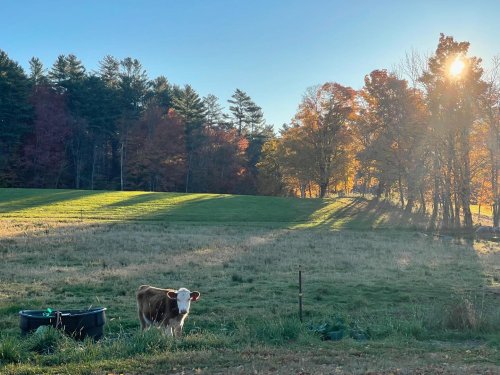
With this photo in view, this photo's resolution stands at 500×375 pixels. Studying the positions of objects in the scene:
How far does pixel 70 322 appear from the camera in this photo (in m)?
9.03

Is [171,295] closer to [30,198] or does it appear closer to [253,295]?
[253,295]

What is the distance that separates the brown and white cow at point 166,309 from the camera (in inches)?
392

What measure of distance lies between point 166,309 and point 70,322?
1851mm

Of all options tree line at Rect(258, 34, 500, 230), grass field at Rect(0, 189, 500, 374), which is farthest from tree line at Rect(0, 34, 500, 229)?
grass field at Rect(0, 189, 500, 374)

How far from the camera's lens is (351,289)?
16078mm

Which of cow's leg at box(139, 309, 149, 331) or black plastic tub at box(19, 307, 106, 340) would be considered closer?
black plastic tub at box(19, 307, 106, 340)

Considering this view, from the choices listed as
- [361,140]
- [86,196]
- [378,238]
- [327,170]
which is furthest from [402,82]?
[86,196]

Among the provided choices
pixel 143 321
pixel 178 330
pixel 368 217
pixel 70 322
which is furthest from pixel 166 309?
pixel 368 217

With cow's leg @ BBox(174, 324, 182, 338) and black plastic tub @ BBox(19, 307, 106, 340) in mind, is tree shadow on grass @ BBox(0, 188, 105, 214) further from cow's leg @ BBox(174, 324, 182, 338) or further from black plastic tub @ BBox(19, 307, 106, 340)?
cow's leg @ BBox(174, 324, 182, 338)

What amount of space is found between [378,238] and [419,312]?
911 inches

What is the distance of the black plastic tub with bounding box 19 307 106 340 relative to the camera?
353 inches

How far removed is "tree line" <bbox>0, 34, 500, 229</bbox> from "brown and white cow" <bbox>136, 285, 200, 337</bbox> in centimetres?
3714

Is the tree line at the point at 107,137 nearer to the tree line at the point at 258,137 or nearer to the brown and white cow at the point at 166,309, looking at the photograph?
the tree line at the point at 258,137

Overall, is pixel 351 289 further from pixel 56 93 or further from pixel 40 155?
pixel 56 93
